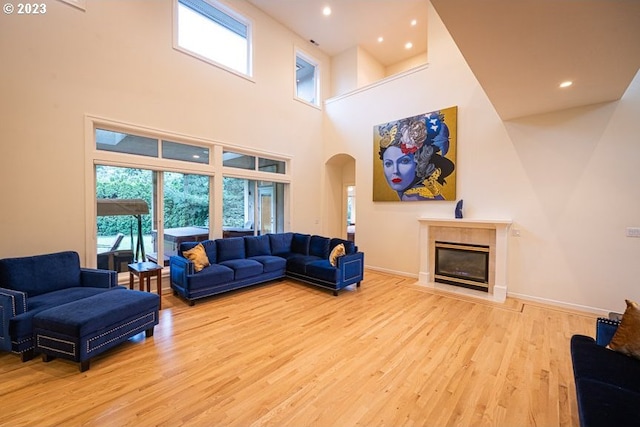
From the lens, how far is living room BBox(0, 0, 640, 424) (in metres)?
3.50

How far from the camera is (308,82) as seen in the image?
7.59 m

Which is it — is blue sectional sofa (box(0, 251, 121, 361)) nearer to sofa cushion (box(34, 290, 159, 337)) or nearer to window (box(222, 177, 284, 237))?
sofa cushion (box(34, 290, 159, 337))

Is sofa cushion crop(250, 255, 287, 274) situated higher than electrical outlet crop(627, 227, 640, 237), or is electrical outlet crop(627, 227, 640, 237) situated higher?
electrical outlet crop(627, 227, 640, 237)

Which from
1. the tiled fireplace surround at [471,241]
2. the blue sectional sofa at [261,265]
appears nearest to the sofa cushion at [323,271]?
the blue sectional sofa at [261,265]

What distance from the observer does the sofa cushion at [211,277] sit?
A: 13.0 feet

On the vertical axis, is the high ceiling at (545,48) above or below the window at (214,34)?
below

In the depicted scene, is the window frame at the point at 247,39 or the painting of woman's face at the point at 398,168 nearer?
the window frame at the point at 247,39

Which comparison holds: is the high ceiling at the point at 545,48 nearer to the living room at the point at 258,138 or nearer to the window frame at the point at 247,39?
the living room at the point at 258,138

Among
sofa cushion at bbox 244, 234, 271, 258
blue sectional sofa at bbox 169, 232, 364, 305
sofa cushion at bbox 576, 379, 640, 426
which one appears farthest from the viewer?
sofa cushion at bbox 244, 234, 271, 258

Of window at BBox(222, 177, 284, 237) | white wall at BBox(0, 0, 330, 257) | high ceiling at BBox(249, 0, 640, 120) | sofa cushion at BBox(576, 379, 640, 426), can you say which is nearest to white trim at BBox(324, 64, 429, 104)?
high ceiling at BBox(249, 0, 640, 120)

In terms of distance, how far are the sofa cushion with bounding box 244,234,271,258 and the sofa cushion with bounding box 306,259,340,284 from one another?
3.99 ft

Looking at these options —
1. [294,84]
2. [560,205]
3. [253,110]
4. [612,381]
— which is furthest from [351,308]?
[294,84]

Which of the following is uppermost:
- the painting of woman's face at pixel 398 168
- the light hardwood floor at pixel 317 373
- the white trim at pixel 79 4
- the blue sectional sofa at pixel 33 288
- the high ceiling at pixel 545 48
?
the white trim at pixel 79 4

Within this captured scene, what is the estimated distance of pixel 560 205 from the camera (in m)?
4.08
